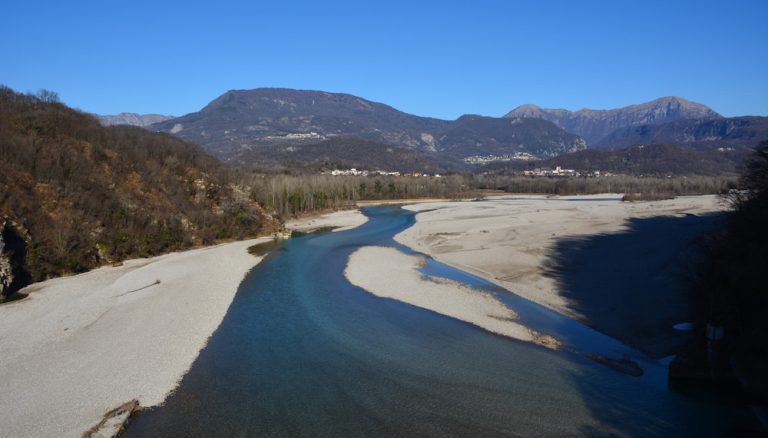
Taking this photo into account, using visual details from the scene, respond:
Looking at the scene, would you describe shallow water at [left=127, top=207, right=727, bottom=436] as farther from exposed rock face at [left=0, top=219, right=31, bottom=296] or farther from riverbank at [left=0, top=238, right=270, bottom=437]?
exposed rock face at [left=0, top=219, right=31, bottom=296]

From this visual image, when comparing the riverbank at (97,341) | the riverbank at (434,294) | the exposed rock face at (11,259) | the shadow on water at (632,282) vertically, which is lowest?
the shadow on water at (632,282)

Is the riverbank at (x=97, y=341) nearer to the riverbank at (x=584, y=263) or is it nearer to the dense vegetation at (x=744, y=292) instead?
the dense vegetation at (x=744, y=292)

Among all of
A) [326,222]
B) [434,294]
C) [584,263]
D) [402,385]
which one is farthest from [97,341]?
[326,222]

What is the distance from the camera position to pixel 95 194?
3547 cm

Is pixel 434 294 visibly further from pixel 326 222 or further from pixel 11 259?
pixel 326 222

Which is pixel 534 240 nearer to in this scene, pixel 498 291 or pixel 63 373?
pixel 498 291

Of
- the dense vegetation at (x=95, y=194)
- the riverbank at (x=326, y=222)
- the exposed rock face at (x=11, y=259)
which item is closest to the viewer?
the exposed rock face at (x=11, y=259)

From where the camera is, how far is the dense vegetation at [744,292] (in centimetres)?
1261

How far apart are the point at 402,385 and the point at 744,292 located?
10.1m

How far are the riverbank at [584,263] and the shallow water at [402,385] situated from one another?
204 centimetres

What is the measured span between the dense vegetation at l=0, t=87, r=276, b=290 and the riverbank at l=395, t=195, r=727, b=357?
814 inches

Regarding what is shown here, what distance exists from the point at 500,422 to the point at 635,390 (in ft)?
15.5

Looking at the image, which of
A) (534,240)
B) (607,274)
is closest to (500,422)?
(607,274)

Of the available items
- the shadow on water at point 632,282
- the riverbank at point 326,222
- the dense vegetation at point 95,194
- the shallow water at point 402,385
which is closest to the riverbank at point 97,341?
the shallow water at point 402,385
